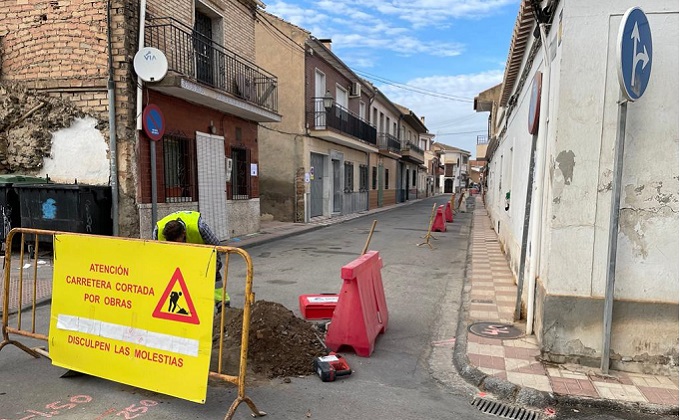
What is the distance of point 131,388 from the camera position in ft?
11.1

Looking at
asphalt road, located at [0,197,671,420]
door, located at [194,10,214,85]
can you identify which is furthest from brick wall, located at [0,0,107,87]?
asphalt road, located at [0,197,671,420]

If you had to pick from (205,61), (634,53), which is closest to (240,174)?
(205,61)

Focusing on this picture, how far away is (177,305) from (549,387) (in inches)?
111

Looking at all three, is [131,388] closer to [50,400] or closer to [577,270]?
[50,400]

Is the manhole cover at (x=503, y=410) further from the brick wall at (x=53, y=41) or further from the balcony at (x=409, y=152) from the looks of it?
the balcony at (x=409, y=152)

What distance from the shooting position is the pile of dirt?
12.0 ft

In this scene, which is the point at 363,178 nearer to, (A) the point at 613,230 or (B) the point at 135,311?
(A) the point at 613,230

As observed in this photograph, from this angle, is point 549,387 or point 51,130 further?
point 51,130

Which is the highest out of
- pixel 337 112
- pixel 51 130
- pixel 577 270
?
pixel 337 112

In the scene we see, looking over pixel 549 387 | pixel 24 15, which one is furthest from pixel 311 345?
pixel 24 15

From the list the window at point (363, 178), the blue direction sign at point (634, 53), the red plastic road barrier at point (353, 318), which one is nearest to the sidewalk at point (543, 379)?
the red plastic road barrier at point (353, 318)

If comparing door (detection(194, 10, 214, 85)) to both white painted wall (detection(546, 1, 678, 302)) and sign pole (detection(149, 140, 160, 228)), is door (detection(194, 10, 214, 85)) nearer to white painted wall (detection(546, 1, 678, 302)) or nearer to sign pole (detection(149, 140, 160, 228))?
sign pole (detection(149, 140, 160, 228))

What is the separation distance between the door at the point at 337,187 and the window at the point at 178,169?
35.2 ft

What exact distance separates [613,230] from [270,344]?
117 inches
